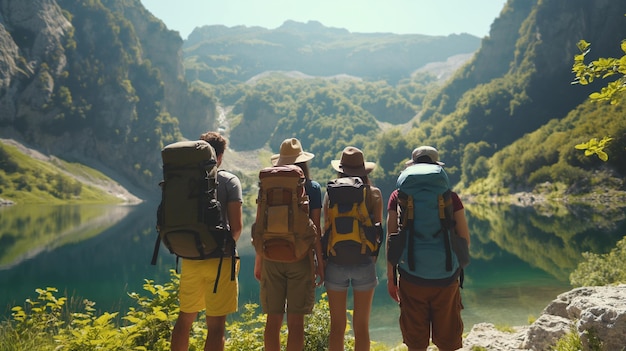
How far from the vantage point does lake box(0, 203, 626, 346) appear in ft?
64.6

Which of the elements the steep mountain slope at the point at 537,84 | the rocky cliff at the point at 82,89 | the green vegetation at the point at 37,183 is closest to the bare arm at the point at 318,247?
the green vegetation at the point at 37,183

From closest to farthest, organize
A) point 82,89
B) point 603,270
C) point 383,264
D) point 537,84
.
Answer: point 603,270, point 383,264, point 537,84, point 82,89

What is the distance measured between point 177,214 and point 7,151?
140492 millimetres

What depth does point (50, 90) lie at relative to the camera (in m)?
143

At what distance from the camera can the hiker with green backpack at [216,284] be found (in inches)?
175

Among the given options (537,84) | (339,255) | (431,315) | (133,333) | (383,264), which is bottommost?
(383,264)

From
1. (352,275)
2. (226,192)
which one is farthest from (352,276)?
(226,192)

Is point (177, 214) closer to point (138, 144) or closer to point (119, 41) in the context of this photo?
point (138, 144)

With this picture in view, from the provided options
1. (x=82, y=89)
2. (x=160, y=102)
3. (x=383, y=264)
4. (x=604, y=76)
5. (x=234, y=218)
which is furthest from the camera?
(x=160, y=102)

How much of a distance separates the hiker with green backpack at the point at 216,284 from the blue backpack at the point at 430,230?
1.84 m

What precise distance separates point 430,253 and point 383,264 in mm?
35361

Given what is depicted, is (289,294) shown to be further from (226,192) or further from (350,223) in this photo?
(226,192)

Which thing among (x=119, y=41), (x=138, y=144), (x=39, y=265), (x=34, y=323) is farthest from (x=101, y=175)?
(x=34, y=323)

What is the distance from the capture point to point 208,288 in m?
4.51
